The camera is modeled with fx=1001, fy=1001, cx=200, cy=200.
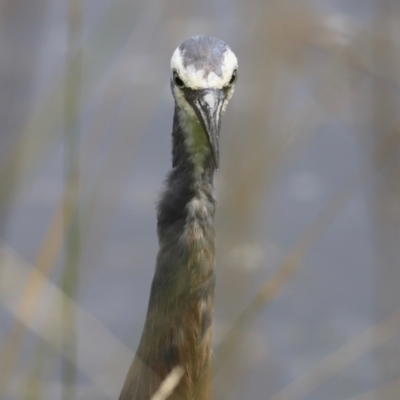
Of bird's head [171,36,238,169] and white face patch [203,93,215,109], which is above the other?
bird's head [171,36,238,169]

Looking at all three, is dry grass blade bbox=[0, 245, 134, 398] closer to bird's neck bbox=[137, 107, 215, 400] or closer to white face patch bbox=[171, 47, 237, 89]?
bird's neck bbox=[137, 107, 215, 400]

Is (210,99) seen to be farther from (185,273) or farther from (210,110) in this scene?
(185,273)

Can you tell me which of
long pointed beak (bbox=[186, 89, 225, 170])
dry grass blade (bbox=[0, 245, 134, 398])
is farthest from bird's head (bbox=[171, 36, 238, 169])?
dry grass blade (bbox=[0, 245, 134, 398])

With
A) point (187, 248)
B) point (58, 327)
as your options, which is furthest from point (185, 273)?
point (58, 327)

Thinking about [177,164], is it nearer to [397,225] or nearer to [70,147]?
[70,147]

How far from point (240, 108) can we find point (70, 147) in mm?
263

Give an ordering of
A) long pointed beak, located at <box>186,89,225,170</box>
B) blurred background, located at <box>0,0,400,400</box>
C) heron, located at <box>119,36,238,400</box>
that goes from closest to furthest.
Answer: blurred background, located at <box>0,0,400,400</box> < long pointed beak, located at <box>186,89,225,170</box> < heron, located at <box>119,36,238,400</box>

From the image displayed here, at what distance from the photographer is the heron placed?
156 centimetres

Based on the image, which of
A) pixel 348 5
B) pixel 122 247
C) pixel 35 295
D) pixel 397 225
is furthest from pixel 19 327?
pixel 348 5

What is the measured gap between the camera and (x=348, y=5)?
3291 mm

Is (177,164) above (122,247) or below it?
below

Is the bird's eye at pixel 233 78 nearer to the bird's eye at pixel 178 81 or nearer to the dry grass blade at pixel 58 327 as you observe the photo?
the bird's eye at pixel 178 81

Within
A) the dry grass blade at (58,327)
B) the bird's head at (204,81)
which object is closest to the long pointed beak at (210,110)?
the bird's head at (204,81)

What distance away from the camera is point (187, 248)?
1.59m
